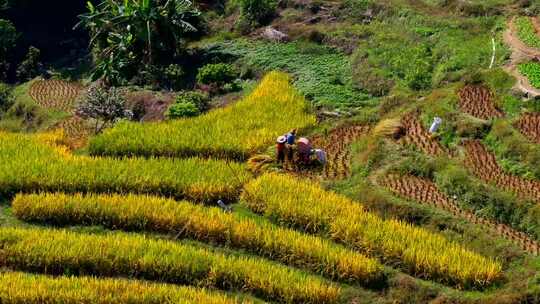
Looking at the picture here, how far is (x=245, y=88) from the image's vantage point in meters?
21.2

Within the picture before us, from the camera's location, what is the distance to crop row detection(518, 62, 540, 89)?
1726cm

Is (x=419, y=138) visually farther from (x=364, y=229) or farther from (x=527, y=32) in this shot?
(x=527, y=32)

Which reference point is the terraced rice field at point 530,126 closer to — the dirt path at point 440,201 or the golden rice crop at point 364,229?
the dirt path at point 440,201

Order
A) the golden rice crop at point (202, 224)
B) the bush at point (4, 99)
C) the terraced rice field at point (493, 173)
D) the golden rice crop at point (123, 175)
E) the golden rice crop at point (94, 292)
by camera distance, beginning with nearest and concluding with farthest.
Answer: the golden rice crop at point (94, 292) < the golden rice crop at point (202, 224) < the terraced rice field at point (493, 173) < the golden rice crop at point (123, 175) < the bush at point (4, 99)

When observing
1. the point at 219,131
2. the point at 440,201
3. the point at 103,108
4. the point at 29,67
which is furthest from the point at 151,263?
the point at 29,67

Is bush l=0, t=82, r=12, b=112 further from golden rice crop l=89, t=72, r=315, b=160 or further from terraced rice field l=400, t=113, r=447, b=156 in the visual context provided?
terraced rice field l=400, t=113, r=447, b=156

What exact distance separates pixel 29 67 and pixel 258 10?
10.3 meters

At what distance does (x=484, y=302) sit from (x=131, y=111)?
1235 centimetres

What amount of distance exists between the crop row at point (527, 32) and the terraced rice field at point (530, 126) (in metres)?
4.16

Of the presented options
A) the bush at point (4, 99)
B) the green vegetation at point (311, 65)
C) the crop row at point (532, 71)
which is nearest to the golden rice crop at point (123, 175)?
the green vegetation at point (311, 65)

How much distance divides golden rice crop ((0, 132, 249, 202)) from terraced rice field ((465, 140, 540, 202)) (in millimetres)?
5029

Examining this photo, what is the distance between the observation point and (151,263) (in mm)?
12156

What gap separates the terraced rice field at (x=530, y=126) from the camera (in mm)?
15406

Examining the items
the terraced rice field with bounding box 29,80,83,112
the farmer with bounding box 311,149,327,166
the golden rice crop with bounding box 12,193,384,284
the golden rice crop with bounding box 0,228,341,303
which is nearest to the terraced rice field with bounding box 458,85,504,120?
the farmer with bounding box 311,149,327,166
